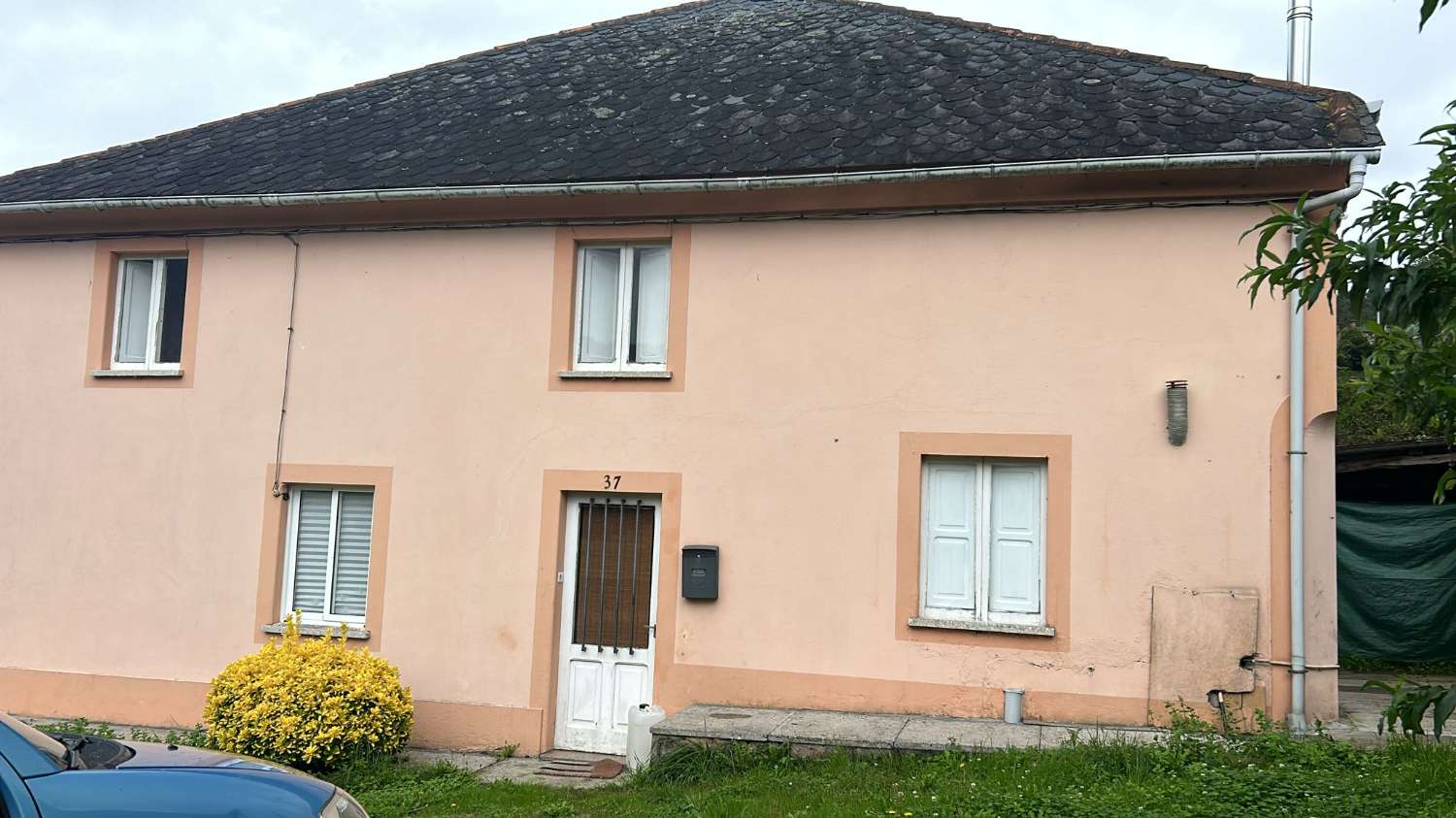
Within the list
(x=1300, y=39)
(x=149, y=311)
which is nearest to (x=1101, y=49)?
(x=1300, y=39)

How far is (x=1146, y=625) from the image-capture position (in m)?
8.45

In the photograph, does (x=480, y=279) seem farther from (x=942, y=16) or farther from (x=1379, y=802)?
(x=1379, y=802)

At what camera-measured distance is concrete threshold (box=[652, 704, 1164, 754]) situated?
785cm

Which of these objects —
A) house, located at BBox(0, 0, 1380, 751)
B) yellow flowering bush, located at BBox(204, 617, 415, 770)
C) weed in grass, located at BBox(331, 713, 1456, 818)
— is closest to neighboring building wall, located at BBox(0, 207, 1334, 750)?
house, located at BBox(0, 0, 1380, 751)

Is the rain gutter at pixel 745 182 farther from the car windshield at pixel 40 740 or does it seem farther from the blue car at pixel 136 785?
the car windshield at pixel 40 740

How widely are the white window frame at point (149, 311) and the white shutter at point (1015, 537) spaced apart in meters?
7.55

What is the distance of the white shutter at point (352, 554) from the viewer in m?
10.3

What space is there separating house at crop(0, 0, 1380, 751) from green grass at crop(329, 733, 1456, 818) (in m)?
1.13

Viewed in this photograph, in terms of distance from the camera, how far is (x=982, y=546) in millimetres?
8953

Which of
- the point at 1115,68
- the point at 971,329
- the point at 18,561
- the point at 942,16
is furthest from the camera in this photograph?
the point at 942,16

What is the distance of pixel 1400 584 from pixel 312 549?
11047 mm

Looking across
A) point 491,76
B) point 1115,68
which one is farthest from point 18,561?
point 1115,68

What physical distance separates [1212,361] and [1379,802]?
3.33 m

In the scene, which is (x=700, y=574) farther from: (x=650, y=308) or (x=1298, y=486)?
(x=1298, y=486)
